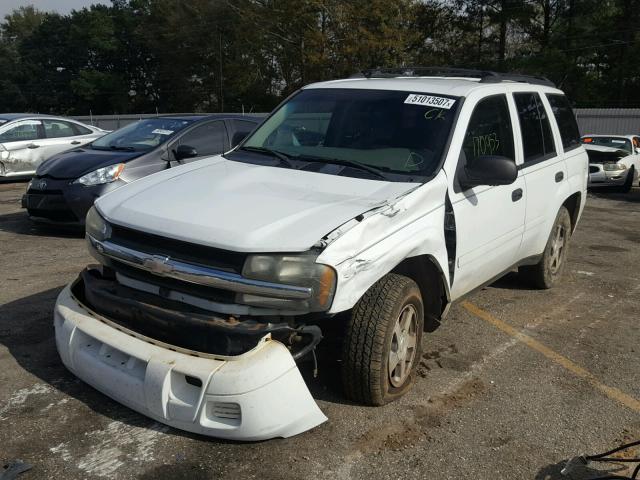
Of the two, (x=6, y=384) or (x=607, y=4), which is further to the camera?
(x=607, y=4)

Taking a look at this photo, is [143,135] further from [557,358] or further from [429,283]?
[557,358]

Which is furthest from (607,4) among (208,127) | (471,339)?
(471,339)

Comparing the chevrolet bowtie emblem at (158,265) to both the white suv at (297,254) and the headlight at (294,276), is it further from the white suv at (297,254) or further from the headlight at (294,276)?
the headlight at (294,276)

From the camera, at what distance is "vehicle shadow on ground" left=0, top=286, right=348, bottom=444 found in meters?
3.47

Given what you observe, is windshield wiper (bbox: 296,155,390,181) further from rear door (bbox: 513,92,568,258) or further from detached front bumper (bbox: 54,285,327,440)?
rear door (bbox: 513,92,568,258)

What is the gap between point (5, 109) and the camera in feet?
207

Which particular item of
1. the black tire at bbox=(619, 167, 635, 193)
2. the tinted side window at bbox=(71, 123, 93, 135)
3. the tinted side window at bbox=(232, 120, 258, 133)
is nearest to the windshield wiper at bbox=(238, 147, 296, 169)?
the tinted side window at bbox=(232, 120, 258, 133)

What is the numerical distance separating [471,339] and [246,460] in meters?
2.30

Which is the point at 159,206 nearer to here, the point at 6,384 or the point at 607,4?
the point at 6,384

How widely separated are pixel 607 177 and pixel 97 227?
564 inches

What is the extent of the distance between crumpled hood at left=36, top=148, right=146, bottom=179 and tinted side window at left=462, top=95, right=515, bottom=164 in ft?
14.9

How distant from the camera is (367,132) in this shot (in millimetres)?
4379

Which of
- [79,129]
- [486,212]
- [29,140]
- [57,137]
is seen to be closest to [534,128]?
[486,212]

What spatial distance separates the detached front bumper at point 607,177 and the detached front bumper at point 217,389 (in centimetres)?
1419
